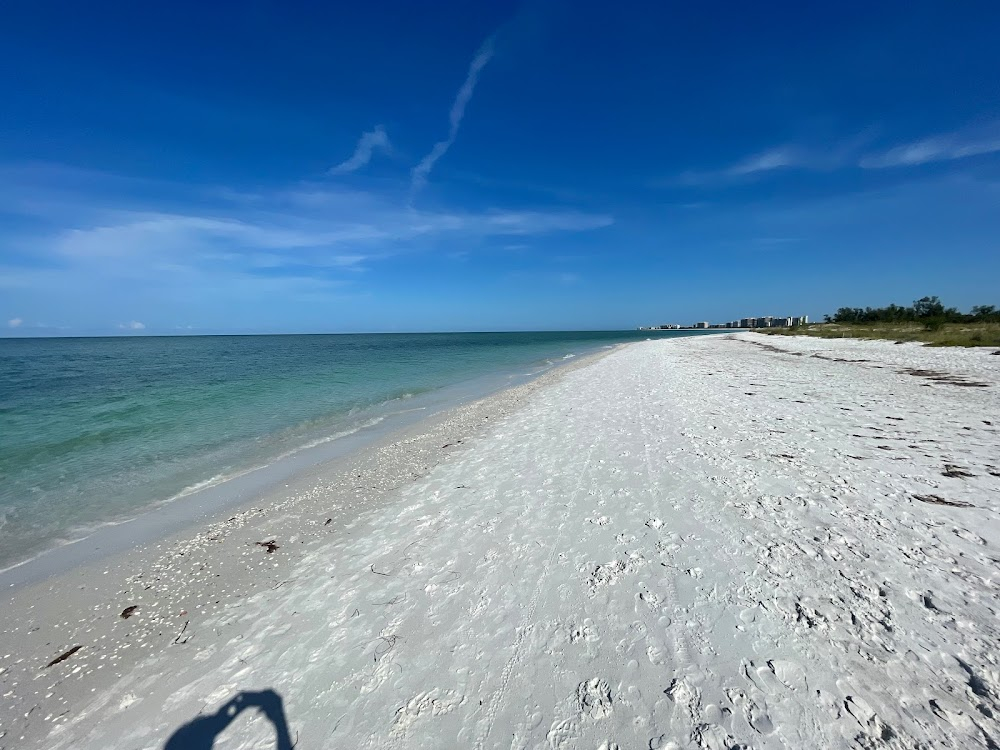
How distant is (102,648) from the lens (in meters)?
3.91

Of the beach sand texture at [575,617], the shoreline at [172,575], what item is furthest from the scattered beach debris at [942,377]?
the shoreline at [172,575]

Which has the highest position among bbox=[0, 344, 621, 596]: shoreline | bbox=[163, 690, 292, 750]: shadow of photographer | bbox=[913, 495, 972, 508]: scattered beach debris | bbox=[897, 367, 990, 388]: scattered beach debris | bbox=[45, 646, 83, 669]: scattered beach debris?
bbox=[897, 367, 990, 388]: scattered beach debris

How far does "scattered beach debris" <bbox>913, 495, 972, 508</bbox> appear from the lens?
5329mm

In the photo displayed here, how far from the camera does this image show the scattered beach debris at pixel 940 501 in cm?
533

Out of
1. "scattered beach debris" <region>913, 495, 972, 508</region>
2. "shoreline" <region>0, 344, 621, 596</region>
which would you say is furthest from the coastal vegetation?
"shoreline" <region>0, 344, 621, 596</region>

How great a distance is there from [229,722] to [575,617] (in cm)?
291

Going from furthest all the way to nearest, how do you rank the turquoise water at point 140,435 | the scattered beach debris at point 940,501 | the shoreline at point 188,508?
the turquoise water at point 140,435 → the shoreline at point 188,508 → the scattered beach debris at point 940,501

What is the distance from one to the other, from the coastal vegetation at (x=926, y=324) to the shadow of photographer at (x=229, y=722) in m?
38.7

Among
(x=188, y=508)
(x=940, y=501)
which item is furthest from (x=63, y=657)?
(x=940, y=501)

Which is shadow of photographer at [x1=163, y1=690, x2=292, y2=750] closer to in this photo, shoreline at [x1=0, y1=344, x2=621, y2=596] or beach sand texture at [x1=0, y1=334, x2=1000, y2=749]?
beach sand texture at [x1=0, y1=334, x2=1000, y2=749]

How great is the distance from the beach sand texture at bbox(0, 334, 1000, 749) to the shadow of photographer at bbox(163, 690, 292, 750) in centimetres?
4

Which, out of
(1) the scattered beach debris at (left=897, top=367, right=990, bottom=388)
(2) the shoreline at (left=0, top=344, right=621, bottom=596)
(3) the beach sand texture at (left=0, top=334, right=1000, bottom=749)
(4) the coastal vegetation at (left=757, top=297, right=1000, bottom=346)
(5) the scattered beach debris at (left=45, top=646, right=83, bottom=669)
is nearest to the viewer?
(3) the beach sand texture at (left=0, top=334, right=1000, bottom=749)

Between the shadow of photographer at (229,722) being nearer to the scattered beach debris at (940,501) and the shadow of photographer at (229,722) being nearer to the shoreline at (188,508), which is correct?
the shoreline at (188,508)

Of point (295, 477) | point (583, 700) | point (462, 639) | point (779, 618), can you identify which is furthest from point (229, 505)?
point (779, 618)
